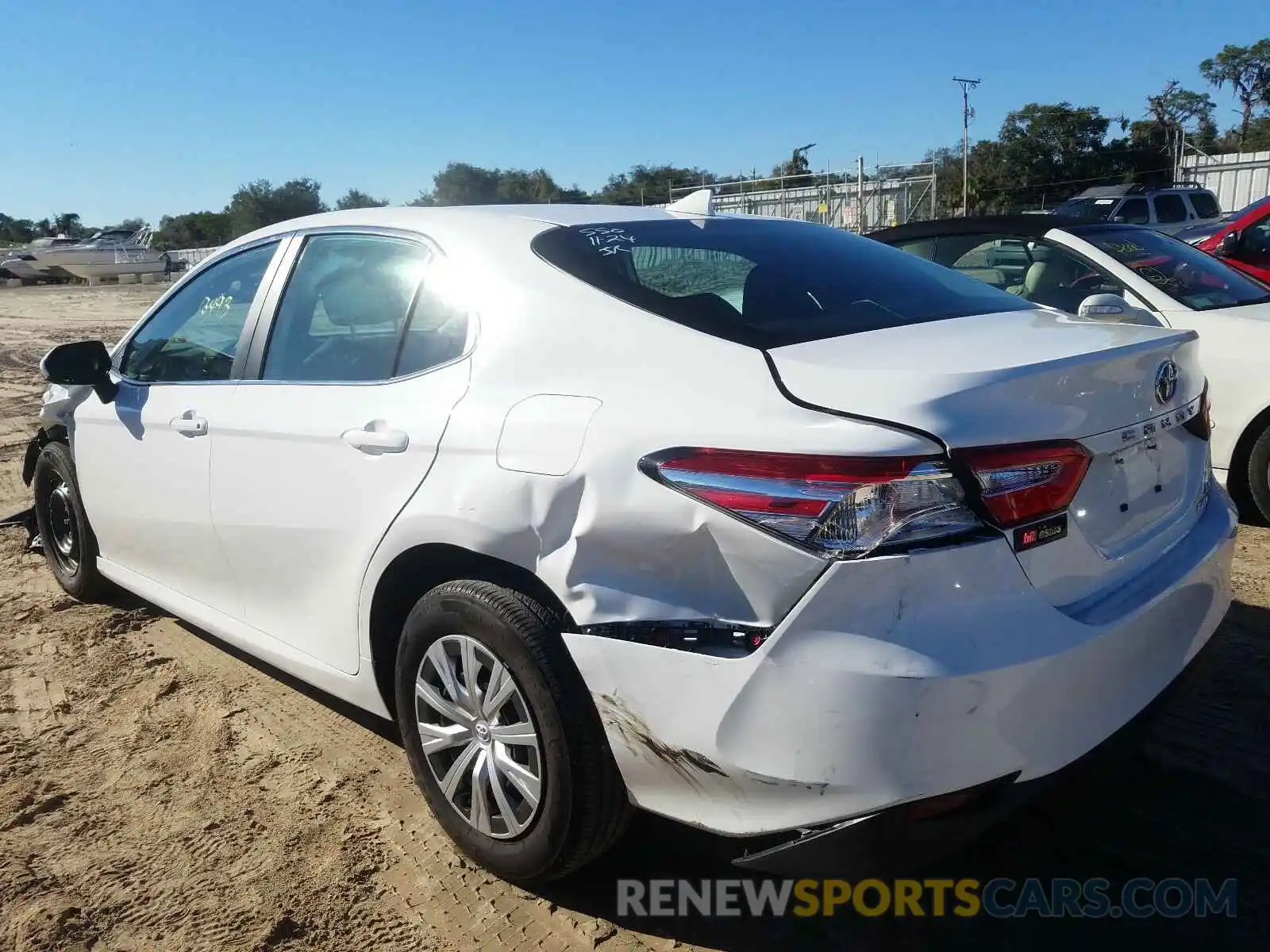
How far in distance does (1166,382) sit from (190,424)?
111 inches

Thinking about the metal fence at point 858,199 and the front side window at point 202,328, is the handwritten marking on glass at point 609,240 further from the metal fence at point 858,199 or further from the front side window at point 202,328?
the metal fence at point 858,199

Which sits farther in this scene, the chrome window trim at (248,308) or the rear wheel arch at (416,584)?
the chrome window trim at (248,308)

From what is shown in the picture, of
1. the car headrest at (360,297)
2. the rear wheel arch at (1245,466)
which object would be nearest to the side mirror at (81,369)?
the car headrest at (360,297)

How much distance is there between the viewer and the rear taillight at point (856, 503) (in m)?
1.82

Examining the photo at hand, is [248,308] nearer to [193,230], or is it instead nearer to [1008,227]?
[1008,227]

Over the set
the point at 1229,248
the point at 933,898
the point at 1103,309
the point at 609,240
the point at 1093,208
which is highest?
the point at 1093,208

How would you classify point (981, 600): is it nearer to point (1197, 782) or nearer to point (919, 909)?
point (919, 909)

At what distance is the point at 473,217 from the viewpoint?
2.88 m

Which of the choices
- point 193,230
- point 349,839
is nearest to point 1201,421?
point 349,839

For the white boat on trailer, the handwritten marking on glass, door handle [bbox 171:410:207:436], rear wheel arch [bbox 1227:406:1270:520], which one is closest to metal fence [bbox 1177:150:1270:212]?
rear wheel arch [bbox 1227:406:1270:520]

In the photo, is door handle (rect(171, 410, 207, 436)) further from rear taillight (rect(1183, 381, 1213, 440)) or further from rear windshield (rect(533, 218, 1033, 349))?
rear taillight (rect(1183, 381, 1213, 440))

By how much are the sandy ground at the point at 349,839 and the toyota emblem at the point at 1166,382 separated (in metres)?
0.69

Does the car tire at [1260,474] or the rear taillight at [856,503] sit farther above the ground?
the rear taillight at [856,503]

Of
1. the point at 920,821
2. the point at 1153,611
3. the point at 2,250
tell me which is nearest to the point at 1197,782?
the point at 1153,611
